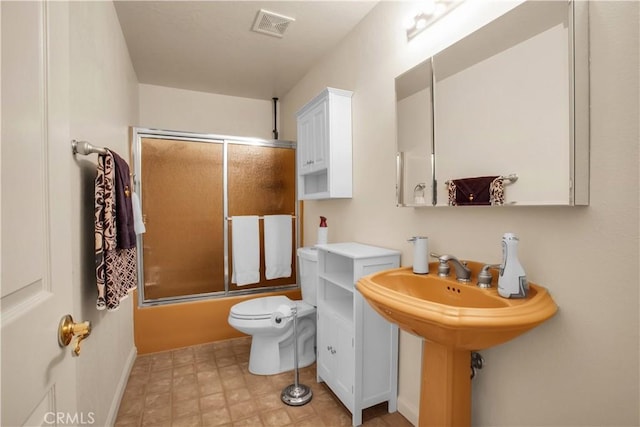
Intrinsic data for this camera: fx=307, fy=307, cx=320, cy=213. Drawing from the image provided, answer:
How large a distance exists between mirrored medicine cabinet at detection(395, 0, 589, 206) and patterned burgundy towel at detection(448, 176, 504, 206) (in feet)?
0.07

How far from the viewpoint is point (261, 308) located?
231 cm

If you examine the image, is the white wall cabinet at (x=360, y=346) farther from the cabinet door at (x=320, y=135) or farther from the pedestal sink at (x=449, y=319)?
the cabinet door at (x=320, y=135)

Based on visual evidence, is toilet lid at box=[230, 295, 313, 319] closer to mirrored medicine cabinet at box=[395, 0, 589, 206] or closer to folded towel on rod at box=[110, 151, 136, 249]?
folded towel on rod at box=[110, 151, 136, 249]

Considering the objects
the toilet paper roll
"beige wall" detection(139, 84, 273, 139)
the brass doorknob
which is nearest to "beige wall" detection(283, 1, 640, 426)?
the toilet paper roll

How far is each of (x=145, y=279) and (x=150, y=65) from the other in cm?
188

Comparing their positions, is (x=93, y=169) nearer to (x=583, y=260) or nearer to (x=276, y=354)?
(x=276, y=354)

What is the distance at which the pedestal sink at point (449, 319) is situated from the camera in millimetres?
952

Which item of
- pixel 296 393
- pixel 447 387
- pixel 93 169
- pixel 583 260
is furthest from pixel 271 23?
pixel 296 393

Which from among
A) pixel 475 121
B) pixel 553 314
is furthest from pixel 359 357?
pixel 475 121

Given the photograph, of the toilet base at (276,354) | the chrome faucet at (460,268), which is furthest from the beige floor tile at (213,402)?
the chrome faucet at (460,268)

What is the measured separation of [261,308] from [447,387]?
1.44 m

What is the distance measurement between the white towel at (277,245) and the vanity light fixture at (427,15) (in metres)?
1.94

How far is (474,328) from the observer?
94 centimetres

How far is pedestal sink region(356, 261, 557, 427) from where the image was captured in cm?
95
